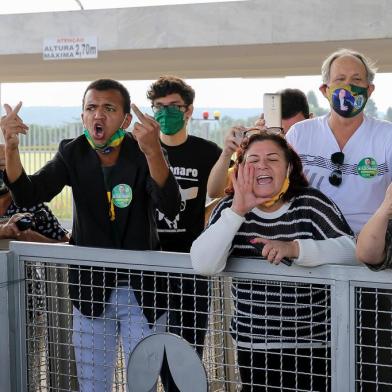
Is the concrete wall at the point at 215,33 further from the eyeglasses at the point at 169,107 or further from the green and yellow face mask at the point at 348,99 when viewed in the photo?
the green and yellow face mask at the point at 348,99

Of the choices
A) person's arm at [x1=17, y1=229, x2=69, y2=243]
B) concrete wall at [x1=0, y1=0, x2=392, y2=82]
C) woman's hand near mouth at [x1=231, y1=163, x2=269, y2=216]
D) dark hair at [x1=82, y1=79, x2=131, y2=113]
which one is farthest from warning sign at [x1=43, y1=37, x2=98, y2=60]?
woman's hand near mouth at [x1=231, y1=163, x2=269, y2=216]

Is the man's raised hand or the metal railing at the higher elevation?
the man's raised hand

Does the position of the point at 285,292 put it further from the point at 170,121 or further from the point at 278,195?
the point at 170,121

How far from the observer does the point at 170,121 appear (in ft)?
14.4

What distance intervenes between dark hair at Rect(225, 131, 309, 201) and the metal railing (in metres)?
0.38

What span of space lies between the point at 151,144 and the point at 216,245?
632 millimetres

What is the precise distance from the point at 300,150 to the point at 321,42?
400 inches

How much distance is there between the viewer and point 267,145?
3.19 meters

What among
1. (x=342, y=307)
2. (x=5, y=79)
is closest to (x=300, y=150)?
(x=342, y=307)

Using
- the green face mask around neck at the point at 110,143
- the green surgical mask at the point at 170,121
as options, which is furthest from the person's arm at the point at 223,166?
the green face mask around neck at the point at 110,143

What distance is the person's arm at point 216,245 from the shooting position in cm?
286

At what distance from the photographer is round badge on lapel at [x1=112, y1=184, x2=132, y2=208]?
3.56 meters

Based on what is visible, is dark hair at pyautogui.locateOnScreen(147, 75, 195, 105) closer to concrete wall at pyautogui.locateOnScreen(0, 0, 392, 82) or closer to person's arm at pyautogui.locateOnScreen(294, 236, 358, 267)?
person's arm at pyautogui.locateOnScreen(294, 236, 358, 267)

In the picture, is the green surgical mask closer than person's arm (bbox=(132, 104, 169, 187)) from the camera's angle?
No
